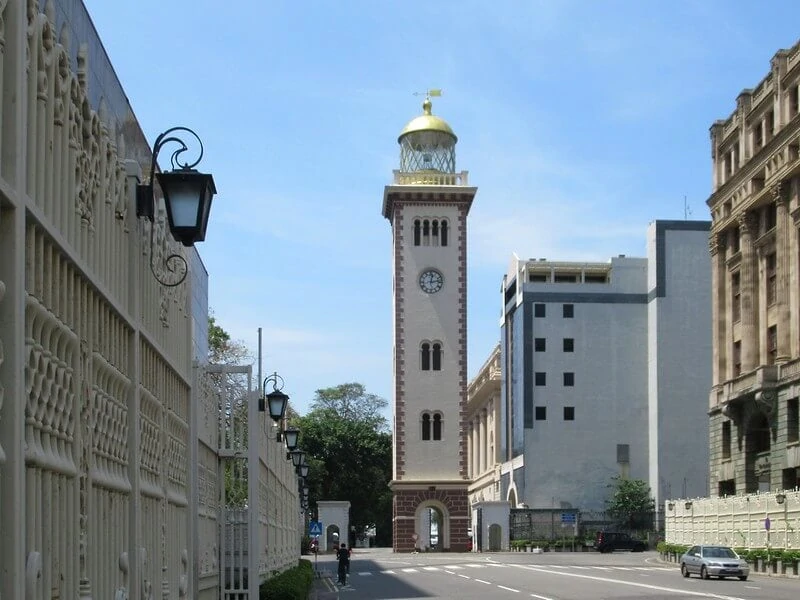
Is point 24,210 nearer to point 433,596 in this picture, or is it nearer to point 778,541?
point 433,596

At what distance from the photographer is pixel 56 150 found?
7.48m

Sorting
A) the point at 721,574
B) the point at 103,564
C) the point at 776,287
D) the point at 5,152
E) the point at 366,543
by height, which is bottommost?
the point at 366,543

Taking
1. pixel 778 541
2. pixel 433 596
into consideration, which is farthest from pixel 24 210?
pixel 778 541

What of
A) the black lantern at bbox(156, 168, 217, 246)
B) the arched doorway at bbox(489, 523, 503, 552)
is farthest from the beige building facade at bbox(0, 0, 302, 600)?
the arched doorway at bbox(489, 523, 503, 552)

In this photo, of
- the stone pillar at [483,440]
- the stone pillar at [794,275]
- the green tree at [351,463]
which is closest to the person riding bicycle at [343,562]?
the stone pillar at [794,275]

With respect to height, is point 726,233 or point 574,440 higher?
point 726,233

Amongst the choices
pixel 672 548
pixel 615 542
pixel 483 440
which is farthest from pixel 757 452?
pixel 483 440

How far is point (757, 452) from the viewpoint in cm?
6288

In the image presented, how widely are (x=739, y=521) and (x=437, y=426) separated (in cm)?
2309

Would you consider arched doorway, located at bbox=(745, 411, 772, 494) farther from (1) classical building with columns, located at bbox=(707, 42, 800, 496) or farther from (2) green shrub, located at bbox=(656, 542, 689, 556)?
(2) green shrub, located at bbox=(656, 542, 689, 556)

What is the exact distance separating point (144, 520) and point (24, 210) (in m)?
4.96

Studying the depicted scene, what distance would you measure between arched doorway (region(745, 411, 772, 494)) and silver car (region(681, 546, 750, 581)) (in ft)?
56.8

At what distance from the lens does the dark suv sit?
80.5 meters

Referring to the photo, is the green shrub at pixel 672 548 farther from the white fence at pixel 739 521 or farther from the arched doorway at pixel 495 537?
the arched doorway at pixel 495 537
